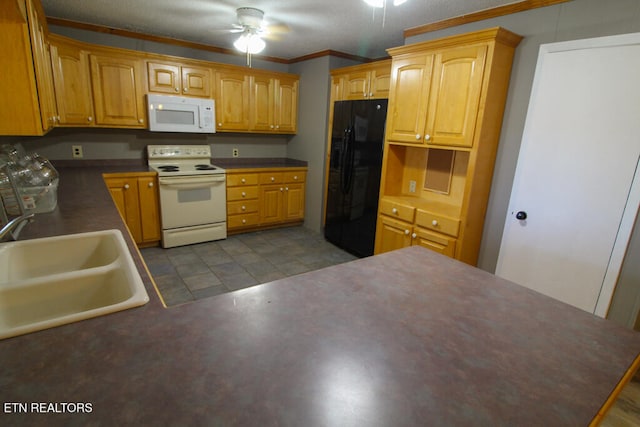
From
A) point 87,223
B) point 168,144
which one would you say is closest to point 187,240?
point 168,144

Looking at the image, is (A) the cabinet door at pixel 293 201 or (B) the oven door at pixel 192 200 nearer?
(B) the oven door at pixel 192 200

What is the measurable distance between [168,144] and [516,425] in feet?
14.2

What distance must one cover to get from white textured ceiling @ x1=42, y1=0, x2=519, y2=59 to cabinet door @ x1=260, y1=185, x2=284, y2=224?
5.73ft

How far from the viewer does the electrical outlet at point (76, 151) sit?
3.61 m

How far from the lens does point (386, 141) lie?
315cm

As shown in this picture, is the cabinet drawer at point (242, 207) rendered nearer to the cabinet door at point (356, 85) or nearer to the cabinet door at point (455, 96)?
→ the cabinet door at point (356, 85)

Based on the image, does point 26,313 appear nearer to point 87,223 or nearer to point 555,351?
point 87,223

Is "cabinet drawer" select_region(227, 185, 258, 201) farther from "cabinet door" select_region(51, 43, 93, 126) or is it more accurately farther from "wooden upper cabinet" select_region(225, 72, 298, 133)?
"cabinet door" select_region(51, 43, 93, 126)

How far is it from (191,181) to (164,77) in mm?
1188

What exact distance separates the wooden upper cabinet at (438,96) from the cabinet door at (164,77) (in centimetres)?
244

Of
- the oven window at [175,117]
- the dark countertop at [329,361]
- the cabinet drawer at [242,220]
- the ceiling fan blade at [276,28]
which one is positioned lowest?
the cabinet drawer at [242,220]

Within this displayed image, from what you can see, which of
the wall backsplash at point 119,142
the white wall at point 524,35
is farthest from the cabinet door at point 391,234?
the wall backsplash at point 119,142

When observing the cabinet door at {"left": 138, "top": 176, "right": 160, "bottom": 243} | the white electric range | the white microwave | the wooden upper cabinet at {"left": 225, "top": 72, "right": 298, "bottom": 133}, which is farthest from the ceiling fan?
the cabinet door at {"left": 138, "top": 176, "right": 160, "bottom": 243}

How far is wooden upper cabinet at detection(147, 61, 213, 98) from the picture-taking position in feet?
11.9
